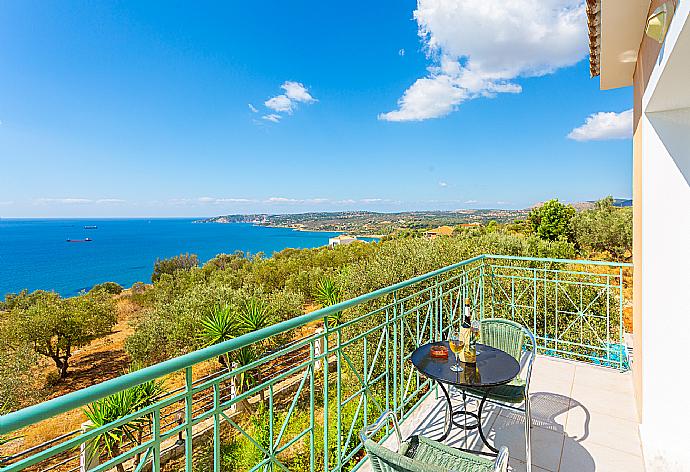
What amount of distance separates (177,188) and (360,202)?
24748 millimetres

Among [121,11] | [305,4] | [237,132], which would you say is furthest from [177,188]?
[305,4]

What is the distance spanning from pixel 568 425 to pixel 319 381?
10.3 meters

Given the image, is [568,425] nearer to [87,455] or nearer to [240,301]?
[87,455]

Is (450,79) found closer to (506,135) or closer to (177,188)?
(506,135)

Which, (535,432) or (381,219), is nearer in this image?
(535,432)

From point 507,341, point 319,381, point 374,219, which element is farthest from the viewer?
point 374,219

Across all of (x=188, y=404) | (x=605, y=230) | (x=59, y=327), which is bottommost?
(x=59, y=327)

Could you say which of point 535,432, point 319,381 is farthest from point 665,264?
point 319,381

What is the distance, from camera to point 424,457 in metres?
1.69

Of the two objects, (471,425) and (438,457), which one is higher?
(438,457)

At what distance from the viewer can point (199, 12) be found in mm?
14547

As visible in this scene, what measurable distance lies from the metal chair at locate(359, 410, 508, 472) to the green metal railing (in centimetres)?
45

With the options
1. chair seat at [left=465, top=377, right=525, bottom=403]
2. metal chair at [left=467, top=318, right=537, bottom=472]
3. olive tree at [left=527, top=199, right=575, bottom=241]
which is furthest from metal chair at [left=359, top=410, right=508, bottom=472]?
olive tree at [left=527, top=199, right=575, bottom=241]

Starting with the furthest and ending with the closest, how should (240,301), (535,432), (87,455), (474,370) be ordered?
1. (240,301)
2. (87,455)
3. (535,432)
4. (474,370)
